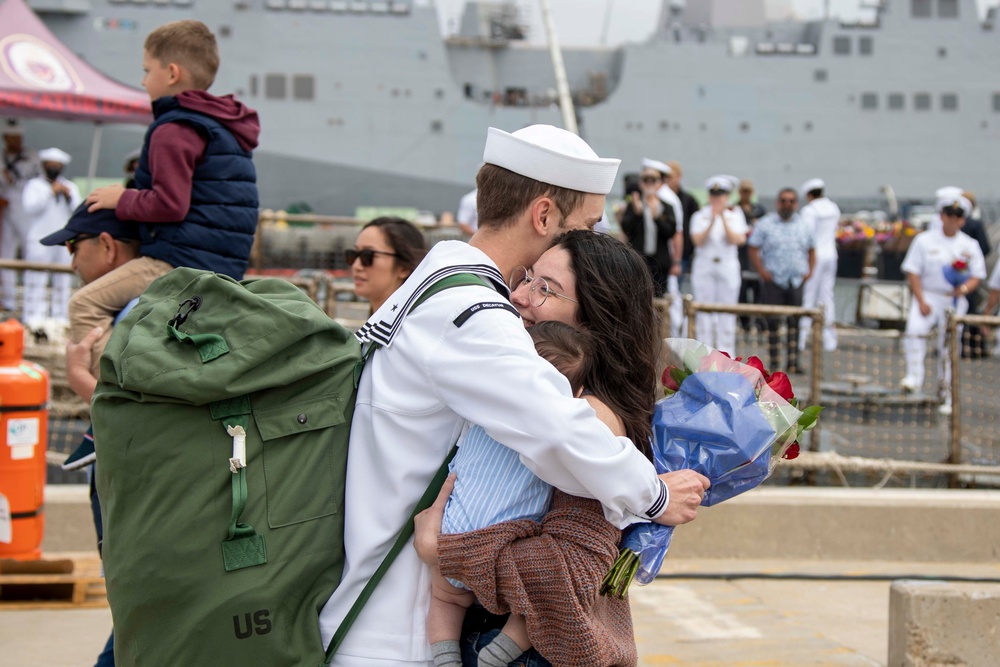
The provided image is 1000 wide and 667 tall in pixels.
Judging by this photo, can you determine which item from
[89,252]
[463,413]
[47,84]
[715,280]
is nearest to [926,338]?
[715,280]

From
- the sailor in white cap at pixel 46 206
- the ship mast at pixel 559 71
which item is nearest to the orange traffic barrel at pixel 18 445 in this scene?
the sailor in white cap at pixel 46 206

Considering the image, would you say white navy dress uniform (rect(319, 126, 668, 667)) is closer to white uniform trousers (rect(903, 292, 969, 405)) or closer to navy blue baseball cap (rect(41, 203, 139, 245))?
navy blue baseball cap (rect(41, 203, 139, 245))

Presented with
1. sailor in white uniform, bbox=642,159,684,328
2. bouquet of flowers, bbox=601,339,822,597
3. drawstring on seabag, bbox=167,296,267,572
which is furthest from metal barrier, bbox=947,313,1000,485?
drawstring on seabag, bbox=167,296,267,572

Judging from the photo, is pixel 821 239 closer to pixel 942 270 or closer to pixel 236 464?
pixel 942 270

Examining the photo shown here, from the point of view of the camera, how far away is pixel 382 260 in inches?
177

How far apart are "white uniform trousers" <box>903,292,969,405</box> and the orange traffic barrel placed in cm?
640

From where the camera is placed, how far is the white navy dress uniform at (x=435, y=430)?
1.78 meters

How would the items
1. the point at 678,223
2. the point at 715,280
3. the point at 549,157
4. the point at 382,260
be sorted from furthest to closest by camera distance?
the point at 715,280 < the point at 678,223 < the point at 382,260 < the point at 549,157

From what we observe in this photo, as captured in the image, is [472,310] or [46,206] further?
[46,206]

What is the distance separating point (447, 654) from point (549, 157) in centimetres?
100

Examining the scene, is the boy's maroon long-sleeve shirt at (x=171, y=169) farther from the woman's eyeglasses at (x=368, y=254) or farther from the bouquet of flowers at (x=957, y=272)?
the bouquet of flowers at (x=957, y=272)

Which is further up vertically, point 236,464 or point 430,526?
point 236,464

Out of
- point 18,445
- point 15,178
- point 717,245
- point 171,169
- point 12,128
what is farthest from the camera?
point 12,128

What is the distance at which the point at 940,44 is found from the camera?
1342 inches
